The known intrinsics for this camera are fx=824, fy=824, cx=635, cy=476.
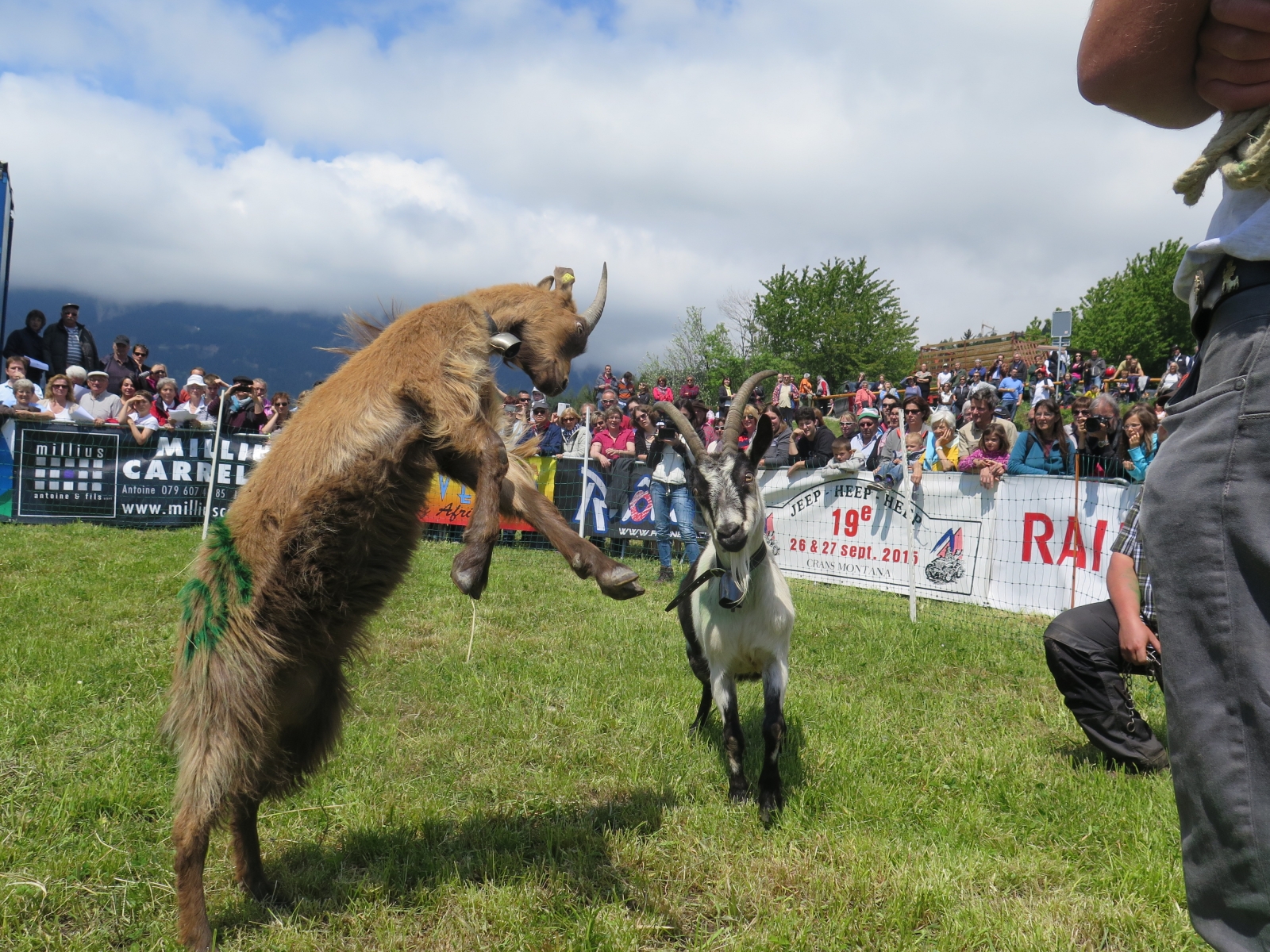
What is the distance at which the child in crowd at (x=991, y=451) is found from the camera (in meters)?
8.95

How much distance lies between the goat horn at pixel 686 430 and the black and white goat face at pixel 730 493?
0.22 feet

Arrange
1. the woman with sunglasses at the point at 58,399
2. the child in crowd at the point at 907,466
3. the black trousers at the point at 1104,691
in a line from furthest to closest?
the woman with sunglasses at the point at 58,399, the child in crowd at the point at 907,466, the black trousers at the point at 1104,691

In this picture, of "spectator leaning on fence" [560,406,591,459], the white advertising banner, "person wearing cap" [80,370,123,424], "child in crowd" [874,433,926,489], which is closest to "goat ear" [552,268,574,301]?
the white advertising banner

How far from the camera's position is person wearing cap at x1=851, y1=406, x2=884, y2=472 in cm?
1112

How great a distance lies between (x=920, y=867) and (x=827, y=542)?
6450 millimetres

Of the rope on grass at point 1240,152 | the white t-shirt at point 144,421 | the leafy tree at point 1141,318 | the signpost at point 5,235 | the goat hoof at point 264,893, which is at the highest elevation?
the leafy tree at point 1141,318

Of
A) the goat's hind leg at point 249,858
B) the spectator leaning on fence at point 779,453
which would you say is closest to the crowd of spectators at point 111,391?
the spectator leaning on fence at point 779,453

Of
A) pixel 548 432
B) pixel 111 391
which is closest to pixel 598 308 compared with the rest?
pixel 548 432

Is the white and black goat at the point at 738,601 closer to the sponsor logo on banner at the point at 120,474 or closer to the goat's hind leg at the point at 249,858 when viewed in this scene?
the goat's hind leg at the point at 249,858

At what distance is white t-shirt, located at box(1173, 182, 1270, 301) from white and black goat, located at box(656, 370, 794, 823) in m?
2.77

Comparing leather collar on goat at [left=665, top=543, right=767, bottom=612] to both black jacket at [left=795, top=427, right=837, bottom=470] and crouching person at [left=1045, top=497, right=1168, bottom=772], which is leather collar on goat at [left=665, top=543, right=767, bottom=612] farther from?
black jacket at [left=795, top=427, right=837, bottom=470]

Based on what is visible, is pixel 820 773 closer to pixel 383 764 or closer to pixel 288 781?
pixel 383 764

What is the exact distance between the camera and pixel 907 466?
8906 millimetres

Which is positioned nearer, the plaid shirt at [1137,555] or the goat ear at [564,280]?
the goat ear at [564,280]
